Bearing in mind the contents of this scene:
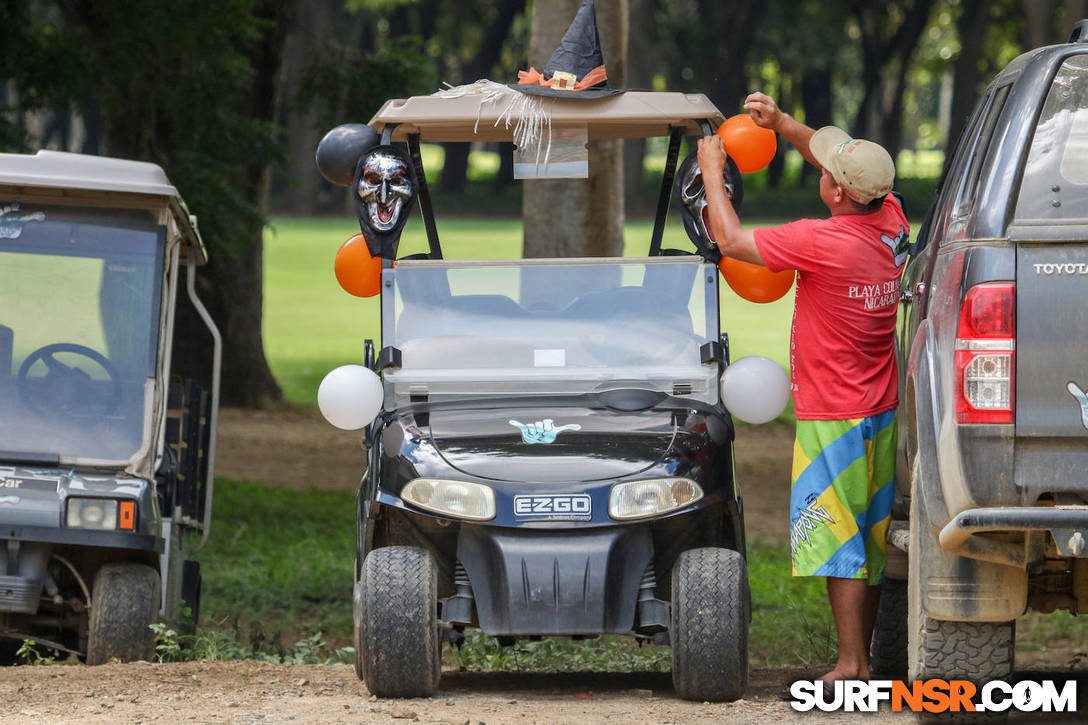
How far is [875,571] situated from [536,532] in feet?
4.25

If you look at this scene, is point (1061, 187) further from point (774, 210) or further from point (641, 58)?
point (774, 210)

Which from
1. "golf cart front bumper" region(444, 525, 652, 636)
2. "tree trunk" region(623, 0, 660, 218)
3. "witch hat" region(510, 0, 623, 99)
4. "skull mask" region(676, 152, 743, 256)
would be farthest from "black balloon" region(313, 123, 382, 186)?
"tree trunk" region(623, 0, 660, 218)

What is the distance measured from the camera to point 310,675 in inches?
254

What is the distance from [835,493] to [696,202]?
1.34 meters

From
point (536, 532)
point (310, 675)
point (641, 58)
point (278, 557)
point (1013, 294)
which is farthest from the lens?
point (641, 58)

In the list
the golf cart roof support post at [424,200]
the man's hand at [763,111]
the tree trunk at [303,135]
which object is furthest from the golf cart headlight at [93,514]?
the tree trunk at [303,135]

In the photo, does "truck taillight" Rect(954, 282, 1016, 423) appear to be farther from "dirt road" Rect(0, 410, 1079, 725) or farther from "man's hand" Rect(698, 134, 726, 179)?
"man's hand" Rect(698, 134, 726, 179)

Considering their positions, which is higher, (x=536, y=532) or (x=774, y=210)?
(x=774, y=210)

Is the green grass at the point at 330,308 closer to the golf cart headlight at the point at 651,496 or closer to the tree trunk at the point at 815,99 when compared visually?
the tree trunk at the point at 815,99

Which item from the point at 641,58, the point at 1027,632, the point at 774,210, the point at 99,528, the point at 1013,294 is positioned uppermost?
the point at 641,58

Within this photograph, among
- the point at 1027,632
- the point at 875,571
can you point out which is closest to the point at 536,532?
the point at 875,571

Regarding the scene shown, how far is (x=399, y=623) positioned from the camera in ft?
17.9

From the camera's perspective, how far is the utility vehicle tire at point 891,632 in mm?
6777

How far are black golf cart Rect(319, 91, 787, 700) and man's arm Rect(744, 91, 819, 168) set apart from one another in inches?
14.7
